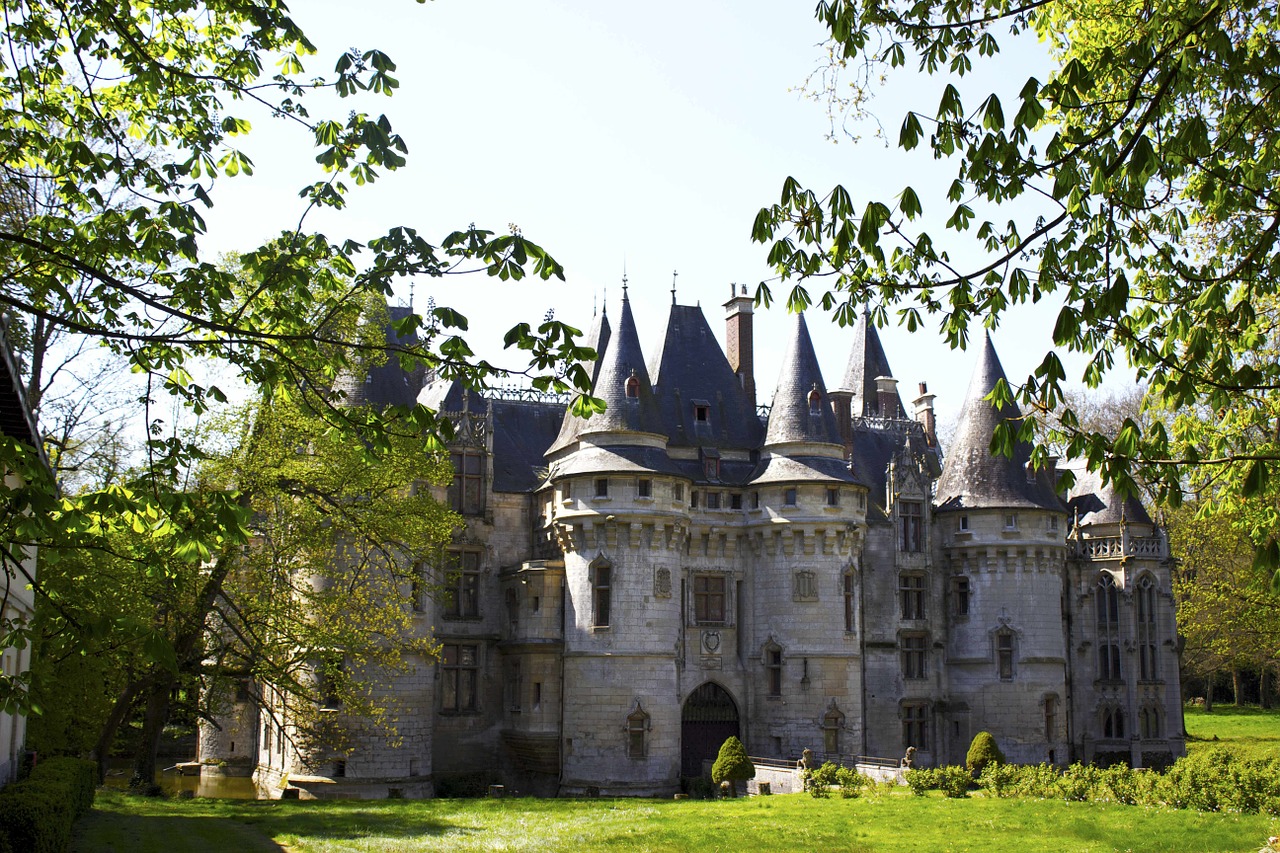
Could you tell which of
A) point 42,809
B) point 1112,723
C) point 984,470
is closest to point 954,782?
point 984,470

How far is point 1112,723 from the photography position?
38.7 metres

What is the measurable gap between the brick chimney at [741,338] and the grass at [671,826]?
14.7 metres

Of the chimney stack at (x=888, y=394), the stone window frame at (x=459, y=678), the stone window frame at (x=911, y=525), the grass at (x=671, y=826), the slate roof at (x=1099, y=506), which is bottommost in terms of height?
the grass at (x=671, y=826)

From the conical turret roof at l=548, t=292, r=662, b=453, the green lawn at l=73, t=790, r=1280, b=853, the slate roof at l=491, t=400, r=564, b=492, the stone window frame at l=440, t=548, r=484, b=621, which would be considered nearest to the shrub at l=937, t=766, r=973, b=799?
the green lawn at l=73, t=790, r=1280, b=853

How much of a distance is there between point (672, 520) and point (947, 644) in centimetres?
1048

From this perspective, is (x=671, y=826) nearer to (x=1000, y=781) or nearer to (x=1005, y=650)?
(x=1000, y=781)

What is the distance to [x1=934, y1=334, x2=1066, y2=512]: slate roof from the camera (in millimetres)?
37094

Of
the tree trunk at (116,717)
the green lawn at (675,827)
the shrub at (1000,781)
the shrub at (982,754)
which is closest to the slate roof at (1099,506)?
the shrub at (982,754)

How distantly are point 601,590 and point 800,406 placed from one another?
757 cm

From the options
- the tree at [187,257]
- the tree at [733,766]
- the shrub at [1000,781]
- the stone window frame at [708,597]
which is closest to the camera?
the tree at [187,257]

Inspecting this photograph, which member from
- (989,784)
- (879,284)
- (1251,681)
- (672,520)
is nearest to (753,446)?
(672,520)

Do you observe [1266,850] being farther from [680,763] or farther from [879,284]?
[680,763]

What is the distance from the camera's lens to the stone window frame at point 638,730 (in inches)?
1214

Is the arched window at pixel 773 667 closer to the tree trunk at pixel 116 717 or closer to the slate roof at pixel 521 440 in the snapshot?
the slate roof at pixel 521 440
